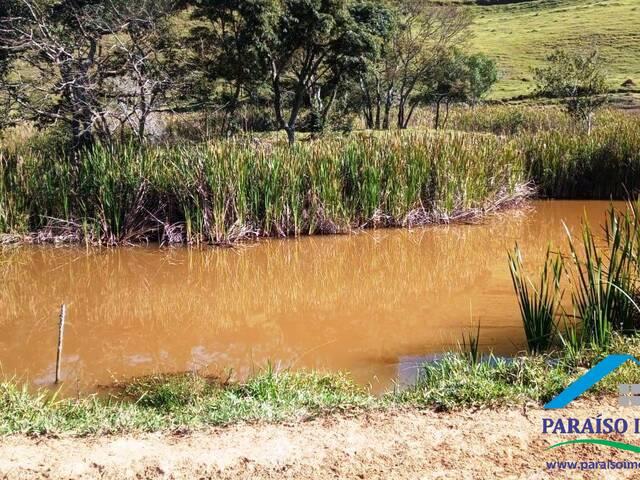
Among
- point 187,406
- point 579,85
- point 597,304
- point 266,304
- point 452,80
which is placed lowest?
point 266,304

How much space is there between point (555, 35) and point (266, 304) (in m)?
43.0

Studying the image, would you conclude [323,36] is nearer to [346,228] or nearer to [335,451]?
[346,228]

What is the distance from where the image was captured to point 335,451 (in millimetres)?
3248

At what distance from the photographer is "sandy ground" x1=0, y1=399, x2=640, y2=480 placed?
3090 mm

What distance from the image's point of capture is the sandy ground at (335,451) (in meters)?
3.09

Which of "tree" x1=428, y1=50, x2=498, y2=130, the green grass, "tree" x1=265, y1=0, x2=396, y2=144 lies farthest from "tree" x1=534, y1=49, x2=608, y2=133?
the green grass

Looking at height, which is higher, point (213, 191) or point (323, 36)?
point (323, 36)

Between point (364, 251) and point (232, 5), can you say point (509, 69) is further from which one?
point (364, 251)

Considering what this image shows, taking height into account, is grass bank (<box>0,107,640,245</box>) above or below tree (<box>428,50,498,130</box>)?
below

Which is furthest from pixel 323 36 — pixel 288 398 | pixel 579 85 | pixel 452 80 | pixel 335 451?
pixel 335 451

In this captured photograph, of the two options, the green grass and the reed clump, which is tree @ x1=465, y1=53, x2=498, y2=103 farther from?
the green grass

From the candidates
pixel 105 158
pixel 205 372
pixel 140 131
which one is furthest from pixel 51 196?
pixel 205 372

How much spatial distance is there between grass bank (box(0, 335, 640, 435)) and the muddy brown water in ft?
1.95

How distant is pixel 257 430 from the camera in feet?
11.5
